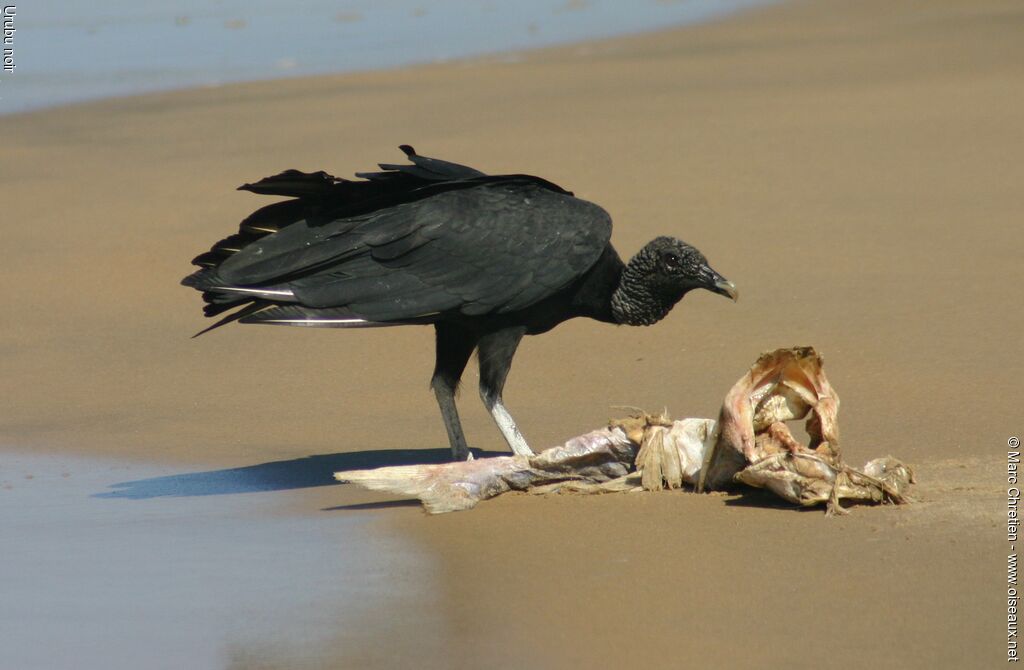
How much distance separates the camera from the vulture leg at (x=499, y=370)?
4973 mm

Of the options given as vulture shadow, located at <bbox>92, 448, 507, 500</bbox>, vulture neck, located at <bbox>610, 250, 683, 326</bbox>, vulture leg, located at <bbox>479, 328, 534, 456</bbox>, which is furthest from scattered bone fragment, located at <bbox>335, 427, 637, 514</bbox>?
vulture neck, located at <bbox>610, 250, 683, 326</bbox>

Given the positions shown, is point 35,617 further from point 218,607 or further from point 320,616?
point 320,616

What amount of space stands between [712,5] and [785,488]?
39.4 feet

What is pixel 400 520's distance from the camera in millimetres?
4422

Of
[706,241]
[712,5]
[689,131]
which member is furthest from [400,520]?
[712,5]

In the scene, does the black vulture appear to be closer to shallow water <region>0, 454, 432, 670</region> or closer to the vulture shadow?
the vulture shadow

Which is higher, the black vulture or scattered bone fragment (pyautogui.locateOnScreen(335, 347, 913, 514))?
the black vulture

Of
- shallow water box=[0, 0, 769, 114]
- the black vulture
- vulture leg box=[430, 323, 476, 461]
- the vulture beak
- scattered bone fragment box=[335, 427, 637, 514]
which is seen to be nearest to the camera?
scattered bone fragment box=[335, 427, 637, 514]

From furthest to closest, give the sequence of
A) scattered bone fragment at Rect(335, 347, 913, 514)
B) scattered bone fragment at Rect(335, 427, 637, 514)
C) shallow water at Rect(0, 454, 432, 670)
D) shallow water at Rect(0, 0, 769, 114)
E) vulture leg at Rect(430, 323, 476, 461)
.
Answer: shallow water at Rect(0, 0, 769, 114)
vulture leg at Rect(430, 323, 476, 461)
scattered bone fragment at Rect(335, 427, 637, 514)
scattered bone fragment at Rect(335, 347, 913, 514)
shallow water at Rect(0, 454, 432, 670)

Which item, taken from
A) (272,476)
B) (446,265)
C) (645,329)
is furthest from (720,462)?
(645,329)

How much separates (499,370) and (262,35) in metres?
11.1

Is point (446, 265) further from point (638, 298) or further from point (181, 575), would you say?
point (181, 575)

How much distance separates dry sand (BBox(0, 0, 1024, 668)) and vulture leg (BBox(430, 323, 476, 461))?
0.91 ft

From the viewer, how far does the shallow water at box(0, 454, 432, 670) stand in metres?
3.52
